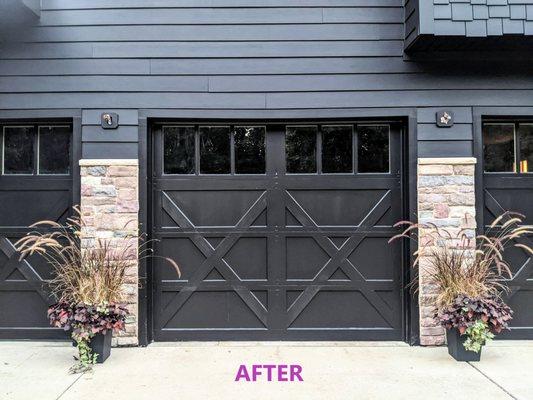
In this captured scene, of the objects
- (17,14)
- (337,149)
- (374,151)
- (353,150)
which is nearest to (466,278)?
(374,151)

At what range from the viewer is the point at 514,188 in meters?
4.46

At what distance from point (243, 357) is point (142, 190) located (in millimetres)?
1860

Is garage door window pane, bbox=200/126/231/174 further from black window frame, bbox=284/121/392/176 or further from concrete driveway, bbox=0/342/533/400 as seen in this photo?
concrete driveway, bbox=0/342/533/400

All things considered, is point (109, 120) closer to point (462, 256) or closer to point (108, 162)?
point (108, 162)

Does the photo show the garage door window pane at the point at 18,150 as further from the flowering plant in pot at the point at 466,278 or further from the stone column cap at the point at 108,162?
the flowering plant in pot at the point at 466,278

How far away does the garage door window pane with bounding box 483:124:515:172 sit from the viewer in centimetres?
454

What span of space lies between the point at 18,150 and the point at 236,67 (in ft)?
8.04

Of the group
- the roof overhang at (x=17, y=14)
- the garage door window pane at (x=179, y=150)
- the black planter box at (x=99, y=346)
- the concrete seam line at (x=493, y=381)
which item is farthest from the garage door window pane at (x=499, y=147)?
the roof overhang at (x=17, y=14)

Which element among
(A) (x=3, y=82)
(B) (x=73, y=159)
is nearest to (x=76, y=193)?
(B) (x=73, y=159)

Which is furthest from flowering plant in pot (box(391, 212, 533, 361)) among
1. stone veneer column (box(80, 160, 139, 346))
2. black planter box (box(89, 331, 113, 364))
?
black planter box (box(89, 331, 113, 364))

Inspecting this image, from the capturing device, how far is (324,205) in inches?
176

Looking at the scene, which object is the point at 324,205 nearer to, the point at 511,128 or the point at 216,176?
the point at 216,176

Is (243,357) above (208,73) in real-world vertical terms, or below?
below

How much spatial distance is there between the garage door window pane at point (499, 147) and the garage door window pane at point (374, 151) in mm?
1037
